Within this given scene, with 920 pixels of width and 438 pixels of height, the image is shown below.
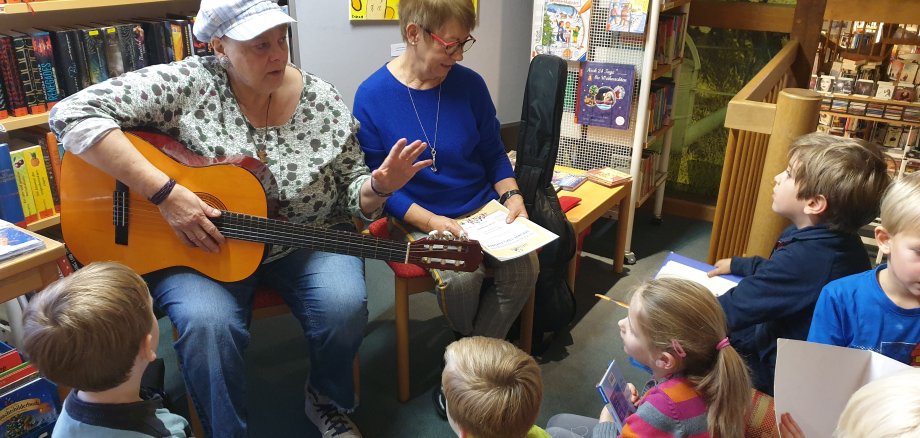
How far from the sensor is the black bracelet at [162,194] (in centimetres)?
156

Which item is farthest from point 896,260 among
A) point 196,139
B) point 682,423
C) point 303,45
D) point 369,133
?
point 303,45

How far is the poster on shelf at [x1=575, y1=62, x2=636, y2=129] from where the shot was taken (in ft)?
9.06

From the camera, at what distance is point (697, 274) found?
6.07 feet

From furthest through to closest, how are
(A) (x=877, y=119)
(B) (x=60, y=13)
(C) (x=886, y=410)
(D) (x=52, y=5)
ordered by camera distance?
1. (A) (x=877, y=119)
2. (B) (x=60, y=13)
3. (D) (x=52, y=5)
4. (C) (x=886, y=410)

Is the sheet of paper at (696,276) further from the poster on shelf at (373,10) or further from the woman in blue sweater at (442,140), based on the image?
the poster on shelf at (373,10)

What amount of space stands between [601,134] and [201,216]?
1895 mm

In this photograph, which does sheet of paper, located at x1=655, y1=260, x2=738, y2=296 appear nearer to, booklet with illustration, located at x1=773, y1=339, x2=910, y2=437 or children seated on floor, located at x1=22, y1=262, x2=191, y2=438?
booklet with illustration, located at x1=773, y1=339, x2=910, y2=437

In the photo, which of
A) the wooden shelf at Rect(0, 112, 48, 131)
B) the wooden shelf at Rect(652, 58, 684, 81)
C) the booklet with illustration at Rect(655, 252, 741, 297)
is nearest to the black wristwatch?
the booklet with illustration at Rect(655, 252, 741, 297)

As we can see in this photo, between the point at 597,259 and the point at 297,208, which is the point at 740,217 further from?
the point at 297,208

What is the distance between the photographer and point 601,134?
2.95 meters

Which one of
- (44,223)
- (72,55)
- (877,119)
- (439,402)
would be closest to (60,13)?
(72,55)

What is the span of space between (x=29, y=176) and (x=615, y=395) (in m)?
1.83

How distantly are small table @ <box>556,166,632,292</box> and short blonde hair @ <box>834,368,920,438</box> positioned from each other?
153cm

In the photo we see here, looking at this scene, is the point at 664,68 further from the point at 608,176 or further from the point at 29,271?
the point at 29,271
